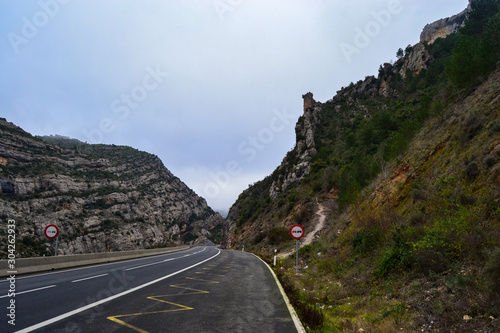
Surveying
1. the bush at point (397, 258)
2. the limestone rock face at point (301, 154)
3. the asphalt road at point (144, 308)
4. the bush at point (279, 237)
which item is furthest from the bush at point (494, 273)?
the limestone rock face at point (301, 154)

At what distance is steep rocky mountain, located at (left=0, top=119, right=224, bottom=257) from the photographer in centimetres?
5650

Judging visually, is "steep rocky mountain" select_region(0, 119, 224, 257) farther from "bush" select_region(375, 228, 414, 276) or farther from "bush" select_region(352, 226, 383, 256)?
"bush" select_region(375, 228, 414, 276)

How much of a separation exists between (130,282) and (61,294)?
2540 mm

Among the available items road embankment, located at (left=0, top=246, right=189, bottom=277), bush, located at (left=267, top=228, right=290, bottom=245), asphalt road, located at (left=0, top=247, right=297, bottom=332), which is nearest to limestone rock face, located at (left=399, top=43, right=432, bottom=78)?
bush, located at (left=267, top=228, right=290, bottom=245)

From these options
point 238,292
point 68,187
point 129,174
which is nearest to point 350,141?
point 238,292

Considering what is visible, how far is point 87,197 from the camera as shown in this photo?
247 ft

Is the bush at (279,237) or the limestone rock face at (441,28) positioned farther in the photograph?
the limestone rock face at (441,28)

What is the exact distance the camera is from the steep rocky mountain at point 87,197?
56.5 metres

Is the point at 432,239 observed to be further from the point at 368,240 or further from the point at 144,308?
the point at 144,308

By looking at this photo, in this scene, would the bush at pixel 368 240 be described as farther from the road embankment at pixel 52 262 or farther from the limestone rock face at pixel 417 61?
the limestone rock face at pixel 417 61

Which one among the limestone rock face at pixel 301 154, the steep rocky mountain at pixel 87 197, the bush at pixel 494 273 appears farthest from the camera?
the limestone rock face at pixel 301 154

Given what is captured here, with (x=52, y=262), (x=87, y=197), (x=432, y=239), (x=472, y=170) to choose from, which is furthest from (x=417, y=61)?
(x=87, y=197)

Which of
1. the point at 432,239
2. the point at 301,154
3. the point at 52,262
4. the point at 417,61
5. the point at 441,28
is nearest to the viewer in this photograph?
the point at 432,239

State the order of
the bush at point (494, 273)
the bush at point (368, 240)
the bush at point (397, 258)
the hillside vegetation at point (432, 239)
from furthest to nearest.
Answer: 1. the bush at point (368, 240)
2. the bush at point (397, 258)
3. the hillside vegetation at point (432, 239)
4. the bush at point (494, 273)
